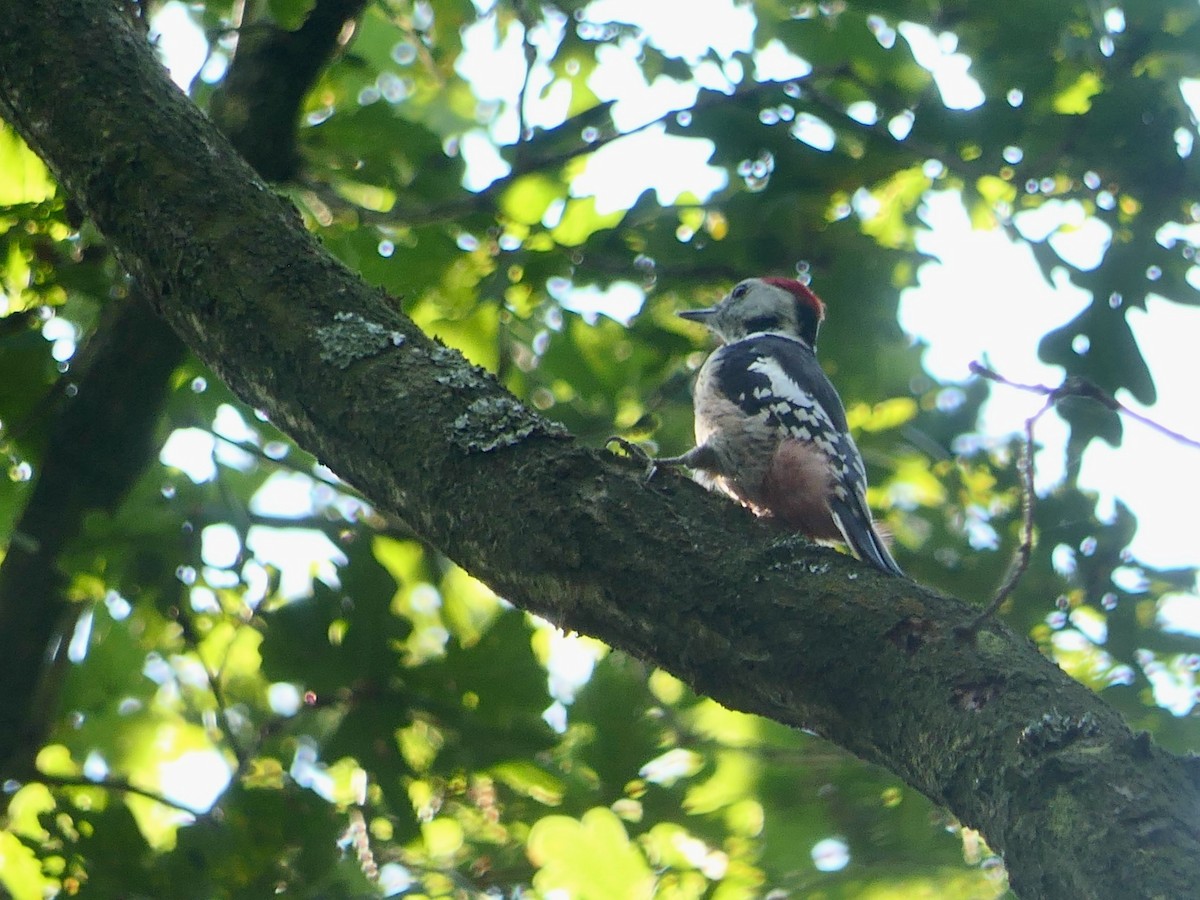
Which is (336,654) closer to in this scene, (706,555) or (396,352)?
(396,352)

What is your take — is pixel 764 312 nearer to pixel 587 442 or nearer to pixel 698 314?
pixel 698 314

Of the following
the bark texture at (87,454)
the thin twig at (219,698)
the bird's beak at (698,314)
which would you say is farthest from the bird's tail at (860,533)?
the bark texture at (87,454)

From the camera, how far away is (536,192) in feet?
12.0

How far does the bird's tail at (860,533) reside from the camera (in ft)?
9.70

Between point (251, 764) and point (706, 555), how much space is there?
1806mm

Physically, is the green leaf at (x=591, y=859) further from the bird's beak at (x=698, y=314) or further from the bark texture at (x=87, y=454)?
the bird's beak at (x=698, y=314)

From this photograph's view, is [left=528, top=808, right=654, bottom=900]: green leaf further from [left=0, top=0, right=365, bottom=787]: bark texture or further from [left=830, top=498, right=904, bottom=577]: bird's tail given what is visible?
[left=0, top=0, right=365, bottom=787]: bark texture

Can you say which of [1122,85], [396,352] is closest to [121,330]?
[396,352]

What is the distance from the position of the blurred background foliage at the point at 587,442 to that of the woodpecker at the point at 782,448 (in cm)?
15

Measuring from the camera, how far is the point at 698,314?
4051mm

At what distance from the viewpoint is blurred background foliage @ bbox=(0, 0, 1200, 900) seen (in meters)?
2.91

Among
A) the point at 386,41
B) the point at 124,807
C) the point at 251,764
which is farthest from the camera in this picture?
the point at 386,41

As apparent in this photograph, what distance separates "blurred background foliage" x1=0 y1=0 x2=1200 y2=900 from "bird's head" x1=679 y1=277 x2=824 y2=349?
485mm

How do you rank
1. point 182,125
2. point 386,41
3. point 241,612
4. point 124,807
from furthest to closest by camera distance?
point 386,41 < point 241,612 < point 124,807 < point 182,125
